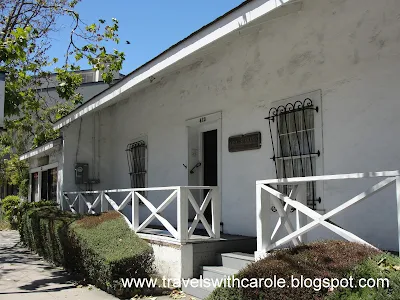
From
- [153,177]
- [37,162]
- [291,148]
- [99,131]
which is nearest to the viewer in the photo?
[291,148]

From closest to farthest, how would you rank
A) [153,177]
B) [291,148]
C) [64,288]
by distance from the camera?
[291,148] < [64,288] < [153,177]

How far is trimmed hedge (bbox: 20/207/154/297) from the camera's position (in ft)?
20.7

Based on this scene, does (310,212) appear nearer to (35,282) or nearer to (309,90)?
(309,90)

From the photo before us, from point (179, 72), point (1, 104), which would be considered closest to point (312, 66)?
point (179, 72)

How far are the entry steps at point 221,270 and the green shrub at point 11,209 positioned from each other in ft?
46.9

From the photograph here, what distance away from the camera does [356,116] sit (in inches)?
221

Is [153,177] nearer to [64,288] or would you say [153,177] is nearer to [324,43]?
[64,288]

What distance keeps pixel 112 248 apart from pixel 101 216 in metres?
1.73

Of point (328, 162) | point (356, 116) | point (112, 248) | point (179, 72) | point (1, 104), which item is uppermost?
point (179, 72)

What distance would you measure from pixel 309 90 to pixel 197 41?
1841 mm

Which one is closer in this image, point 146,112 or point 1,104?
point 1,104

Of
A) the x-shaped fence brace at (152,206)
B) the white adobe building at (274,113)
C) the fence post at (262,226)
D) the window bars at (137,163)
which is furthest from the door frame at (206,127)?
the fence post at (262,226)

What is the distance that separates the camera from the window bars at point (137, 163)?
1085cm

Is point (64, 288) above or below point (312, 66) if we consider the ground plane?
below
